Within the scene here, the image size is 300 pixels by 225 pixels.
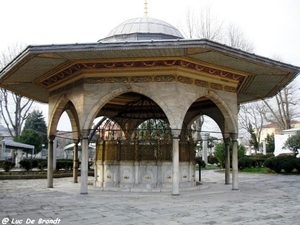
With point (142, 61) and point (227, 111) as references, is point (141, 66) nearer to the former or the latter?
point (142, 61)

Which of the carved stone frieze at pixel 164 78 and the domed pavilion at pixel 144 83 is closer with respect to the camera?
the domed pavilion at pixel 144 83

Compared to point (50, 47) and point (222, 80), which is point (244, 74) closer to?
point (222, 80)

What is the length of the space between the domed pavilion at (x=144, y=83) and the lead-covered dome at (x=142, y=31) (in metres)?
0.03

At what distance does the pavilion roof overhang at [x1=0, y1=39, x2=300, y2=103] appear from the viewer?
26.6 feet

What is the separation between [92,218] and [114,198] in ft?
9.03

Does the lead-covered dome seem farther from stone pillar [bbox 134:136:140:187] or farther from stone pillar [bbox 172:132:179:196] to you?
stone pillar [bbox 172:132:179:196]

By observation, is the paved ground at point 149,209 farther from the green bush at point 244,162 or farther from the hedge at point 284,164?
the green bush at point 244,162

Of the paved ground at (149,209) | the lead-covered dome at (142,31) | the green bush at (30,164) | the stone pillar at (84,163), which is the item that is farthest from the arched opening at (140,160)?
the green bush at (30,164)

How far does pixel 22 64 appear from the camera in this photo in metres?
9.38

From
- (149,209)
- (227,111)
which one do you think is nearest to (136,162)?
(227,111)

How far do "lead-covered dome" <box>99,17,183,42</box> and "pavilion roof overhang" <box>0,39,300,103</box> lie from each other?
231 centimetres

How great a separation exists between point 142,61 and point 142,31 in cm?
265

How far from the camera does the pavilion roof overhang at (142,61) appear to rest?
26.6ft

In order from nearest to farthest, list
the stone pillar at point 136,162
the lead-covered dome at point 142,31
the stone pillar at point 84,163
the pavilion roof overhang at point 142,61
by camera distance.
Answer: the pavilion roof overhang at point 142,61
the stone pillar at point 84,163
the stone pillar at point 136,162
the lead-covered dome at point 142,31
